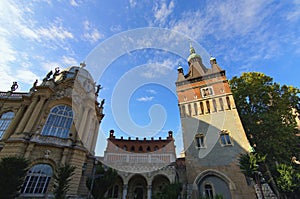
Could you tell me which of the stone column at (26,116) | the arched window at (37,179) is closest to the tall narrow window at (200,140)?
the arched window at (37,179)

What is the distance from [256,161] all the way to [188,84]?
13368 millimetres

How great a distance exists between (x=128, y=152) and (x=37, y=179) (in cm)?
949

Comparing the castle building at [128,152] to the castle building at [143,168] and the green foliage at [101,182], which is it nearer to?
the castle building at [143,168]

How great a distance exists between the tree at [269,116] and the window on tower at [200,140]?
5.78 m

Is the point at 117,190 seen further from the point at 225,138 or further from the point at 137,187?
the point at 225,138

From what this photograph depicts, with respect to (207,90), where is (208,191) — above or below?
below

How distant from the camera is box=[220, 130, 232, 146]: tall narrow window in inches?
664

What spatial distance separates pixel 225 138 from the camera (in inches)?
676

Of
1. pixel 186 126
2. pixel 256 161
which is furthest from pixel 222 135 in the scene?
pixel 256 161

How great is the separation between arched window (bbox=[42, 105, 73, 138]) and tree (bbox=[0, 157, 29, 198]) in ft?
21.1

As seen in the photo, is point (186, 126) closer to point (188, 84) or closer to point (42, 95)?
point (188, 84)

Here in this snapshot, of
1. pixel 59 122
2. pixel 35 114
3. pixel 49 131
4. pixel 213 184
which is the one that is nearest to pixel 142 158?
pixel 213 184

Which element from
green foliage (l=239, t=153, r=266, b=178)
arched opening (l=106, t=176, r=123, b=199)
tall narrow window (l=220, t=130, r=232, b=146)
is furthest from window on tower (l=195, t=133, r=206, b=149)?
arched opening (l=106, t=176, r=123, b=199)

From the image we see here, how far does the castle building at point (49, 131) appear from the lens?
13930 mm
